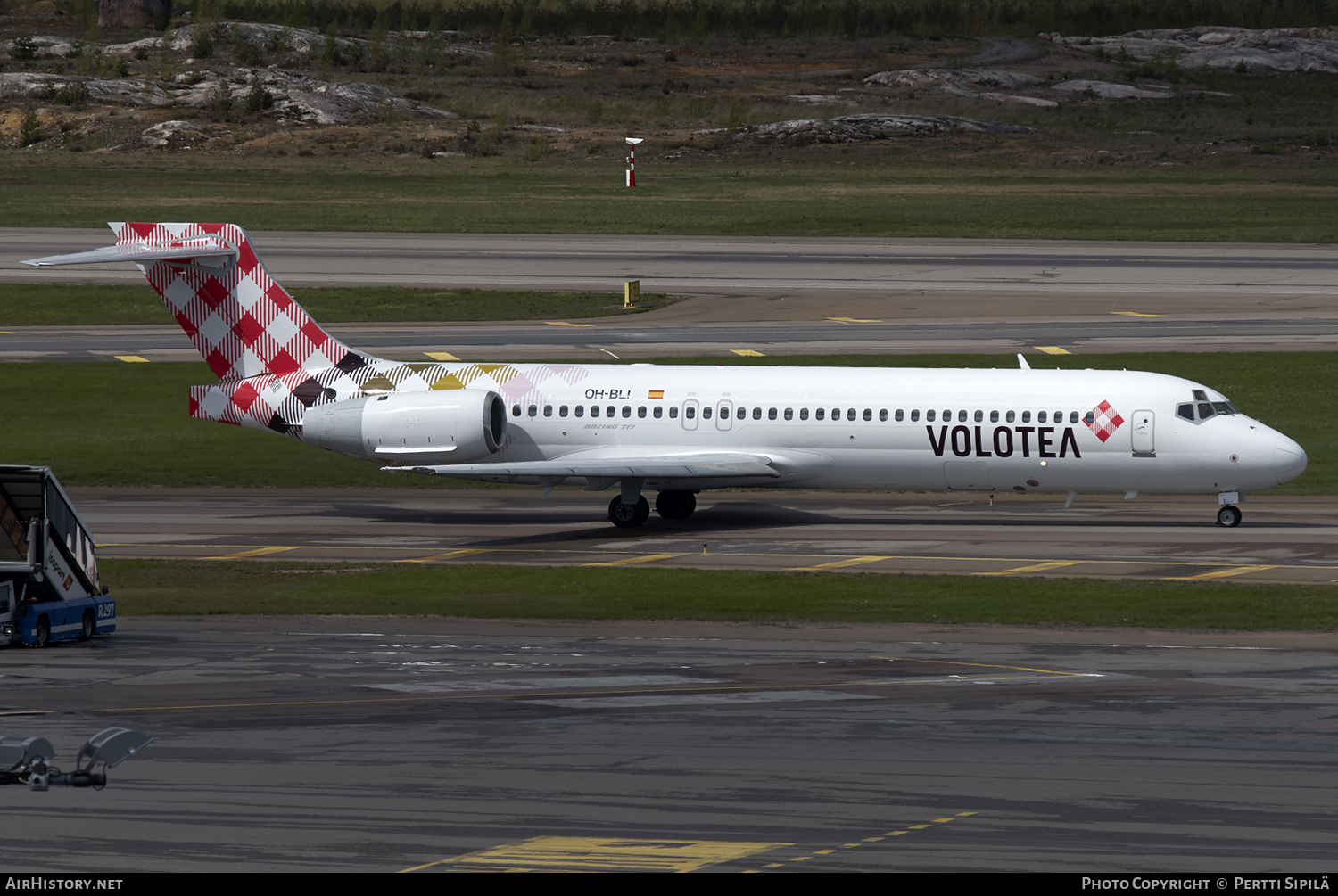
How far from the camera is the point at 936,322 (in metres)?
69.9

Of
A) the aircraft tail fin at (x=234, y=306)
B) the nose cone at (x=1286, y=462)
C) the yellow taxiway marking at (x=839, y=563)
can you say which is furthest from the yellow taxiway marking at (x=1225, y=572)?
the aircraft tail fin at (x=234, y=306)

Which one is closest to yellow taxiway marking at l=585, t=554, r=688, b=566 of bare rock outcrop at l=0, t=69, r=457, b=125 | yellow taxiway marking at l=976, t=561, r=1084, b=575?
yellow taxiway marking at l=976, t=561, r=1084, b=575

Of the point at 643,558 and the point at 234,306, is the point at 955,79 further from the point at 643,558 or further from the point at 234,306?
the point at 643,558

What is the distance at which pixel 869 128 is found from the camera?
5743 inches

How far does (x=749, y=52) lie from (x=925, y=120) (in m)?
55.2

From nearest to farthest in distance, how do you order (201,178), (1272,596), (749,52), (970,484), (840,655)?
1. (840,655)
2. (1272,596)
3. (970,484)
4. (201,178)
5. (749,52)

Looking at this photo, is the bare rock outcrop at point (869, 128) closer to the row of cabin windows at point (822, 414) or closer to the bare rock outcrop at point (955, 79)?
the bare rock outcrop at point (955, 79)

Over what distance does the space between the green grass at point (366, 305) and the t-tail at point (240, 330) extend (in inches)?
1179

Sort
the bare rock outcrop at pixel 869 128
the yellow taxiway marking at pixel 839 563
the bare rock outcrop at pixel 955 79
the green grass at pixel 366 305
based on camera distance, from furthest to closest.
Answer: the bare rock outcrop at pixel 955 79, the bare rock outcrop at pixel 869 128, the green grass at pixel 366 305, the yellow taxiway marking at pixel 839 563

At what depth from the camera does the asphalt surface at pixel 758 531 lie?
36.3 metres

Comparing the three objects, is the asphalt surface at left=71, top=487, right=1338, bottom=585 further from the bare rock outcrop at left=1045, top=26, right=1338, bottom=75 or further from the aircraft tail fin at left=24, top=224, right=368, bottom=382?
the bare rock outcrop at left=1045, top=26, right=1338, bottom=75

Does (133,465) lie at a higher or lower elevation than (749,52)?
lower

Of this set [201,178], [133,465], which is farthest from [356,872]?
[201,178]

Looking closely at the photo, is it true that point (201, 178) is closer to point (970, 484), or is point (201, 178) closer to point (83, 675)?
point (970, 484)
